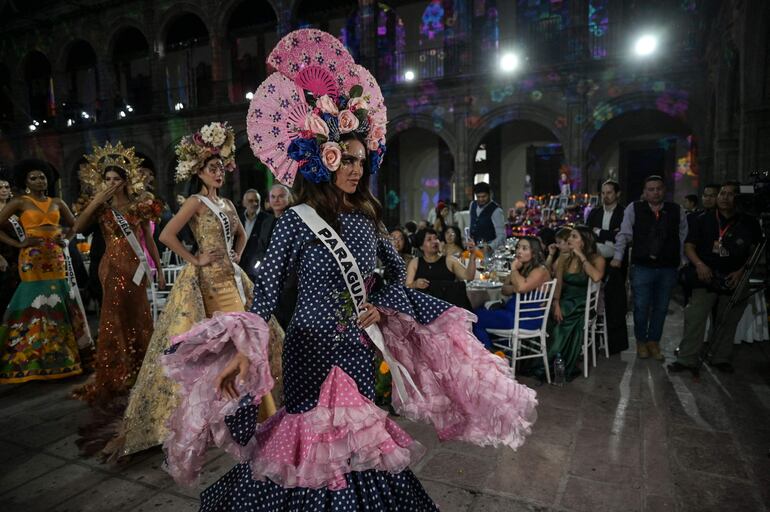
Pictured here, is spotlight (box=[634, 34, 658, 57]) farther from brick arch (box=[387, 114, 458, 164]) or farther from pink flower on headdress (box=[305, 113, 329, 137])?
pink flower on headdress (box=[305, 113, 329, 137])

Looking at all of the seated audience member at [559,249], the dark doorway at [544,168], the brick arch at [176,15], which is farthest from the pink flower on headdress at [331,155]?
the brick arch at [176,15]

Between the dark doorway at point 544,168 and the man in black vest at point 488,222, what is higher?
the dark doorway at point 544,168

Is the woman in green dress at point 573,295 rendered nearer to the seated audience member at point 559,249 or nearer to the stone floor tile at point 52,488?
the seated audience member at point 559,249

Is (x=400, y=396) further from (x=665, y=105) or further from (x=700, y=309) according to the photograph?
(x=665, y=105)

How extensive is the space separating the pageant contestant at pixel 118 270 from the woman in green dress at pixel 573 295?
3.75 meters

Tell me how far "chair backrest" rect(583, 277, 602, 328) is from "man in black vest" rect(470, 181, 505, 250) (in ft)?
7.31

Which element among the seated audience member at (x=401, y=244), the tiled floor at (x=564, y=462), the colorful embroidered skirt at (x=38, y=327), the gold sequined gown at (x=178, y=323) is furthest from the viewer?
the seated audience member at (x=401, y=244)

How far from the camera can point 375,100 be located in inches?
82.4

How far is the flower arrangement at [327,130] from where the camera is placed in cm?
188

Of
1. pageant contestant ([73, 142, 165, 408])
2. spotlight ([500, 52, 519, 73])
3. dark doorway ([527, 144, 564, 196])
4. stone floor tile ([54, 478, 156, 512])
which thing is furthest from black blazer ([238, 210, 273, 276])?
dark doorway ([527, 144, 564, 196])

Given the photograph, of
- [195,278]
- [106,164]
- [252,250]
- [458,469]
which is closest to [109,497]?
[195,278]

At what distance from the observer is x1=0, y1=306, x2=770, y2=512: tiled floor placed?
8.95 feet

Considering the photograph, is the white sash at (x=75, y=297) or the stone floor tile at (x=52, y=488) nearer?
the stone floor tile at (x=52, y=488)

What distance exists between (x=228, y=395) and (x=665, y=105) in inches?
538
